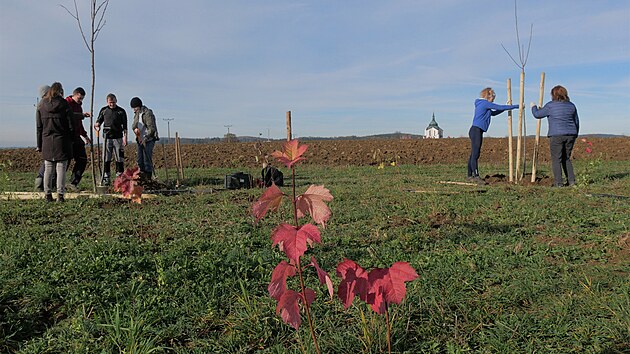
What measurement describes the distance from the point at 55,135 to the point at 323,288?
18.2 feet

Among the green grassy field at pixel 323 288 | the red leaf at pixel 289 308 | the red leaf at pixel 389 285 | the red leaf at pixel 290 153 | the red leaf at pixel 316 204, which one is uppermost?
the red leaf at pixel 290 153

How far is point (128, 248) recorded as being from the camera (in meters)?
4.00

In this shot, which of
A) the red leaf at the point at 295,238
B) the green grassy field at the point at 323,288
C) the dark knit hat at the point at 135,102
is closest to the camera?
the red leaf at the point at 295,238

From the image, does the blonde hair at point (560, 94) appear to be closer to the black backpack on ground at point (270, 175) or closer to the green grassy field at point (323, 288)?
the green grassy field at point (323, 288)

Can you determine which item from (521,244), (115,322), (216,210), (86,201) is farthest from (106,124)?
(521,244)

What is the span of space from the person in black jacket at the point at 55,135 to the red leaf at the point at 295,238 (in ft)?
20.8

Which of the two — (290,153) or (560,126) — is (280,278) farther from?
(560,126)

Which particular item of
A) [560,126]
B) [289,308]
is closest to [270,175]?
[560,126]

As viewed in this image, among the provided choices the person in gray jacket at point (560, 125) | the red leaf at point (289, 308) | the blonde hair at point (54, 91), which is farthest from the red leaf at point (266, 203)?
the person in gray jacket at point (560, 125)

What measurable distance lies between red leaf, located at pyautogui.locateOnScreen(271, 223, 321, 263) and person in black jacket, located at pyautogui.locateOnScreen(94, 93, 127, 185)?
318 inches

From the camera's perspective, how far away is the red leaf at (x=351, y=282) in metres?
1.75

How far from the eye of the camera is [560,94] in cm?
845

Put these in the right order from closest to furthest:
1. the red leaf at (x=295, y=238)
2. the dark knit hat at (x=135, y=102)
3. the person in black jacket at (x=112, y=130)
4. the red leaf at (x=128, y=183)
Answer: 1. the red leaf at (x=295, y=238)
2. the red leaf at (x=128, y=183)
3. the person in black jacket at (x=112, y=130)
4. the dark knit hat at (x=135, y=102)

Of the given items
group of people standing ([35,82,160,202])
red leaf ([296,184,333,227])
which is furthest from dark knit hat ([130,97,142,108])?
red leaf ([296,184,333,227])
